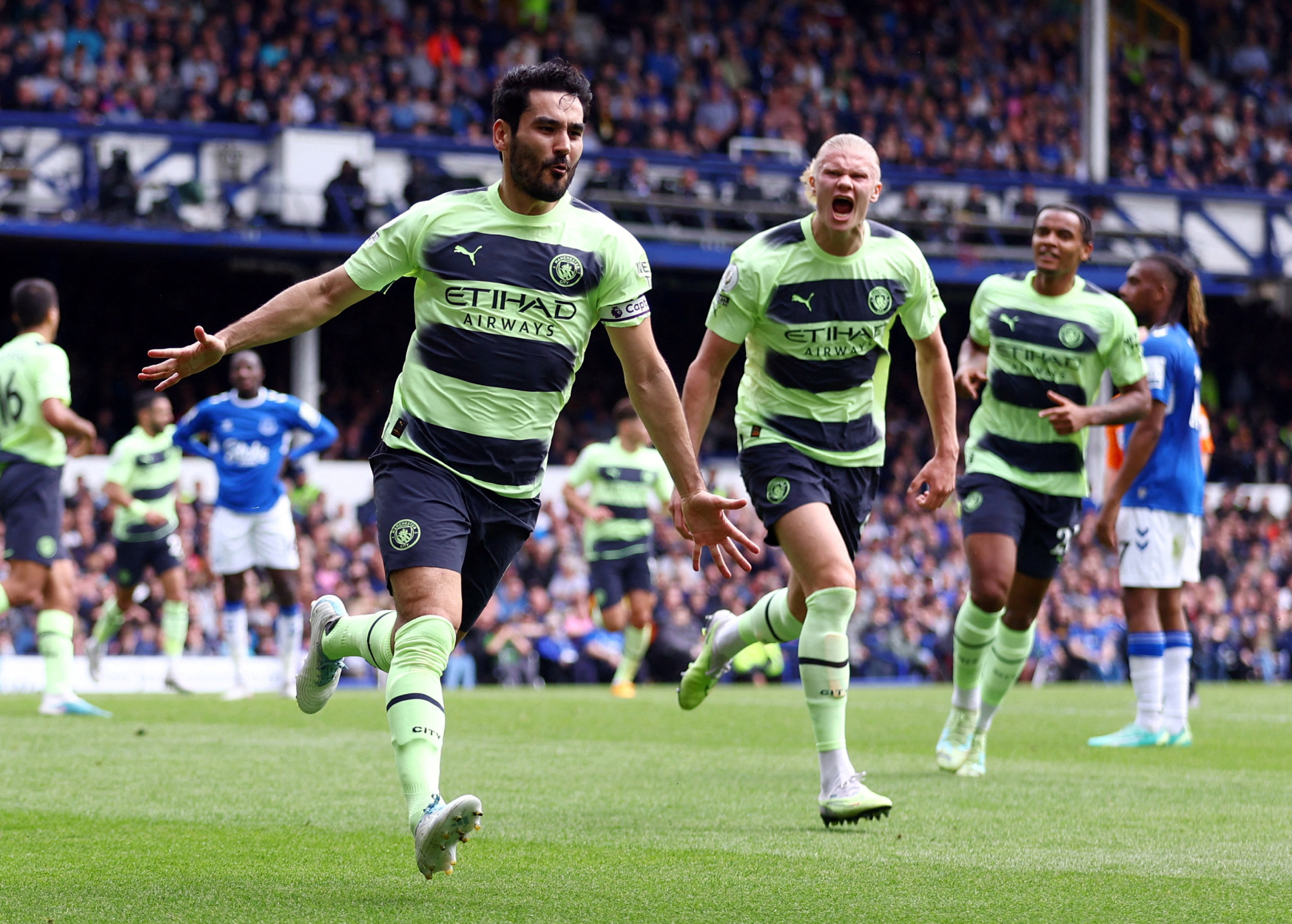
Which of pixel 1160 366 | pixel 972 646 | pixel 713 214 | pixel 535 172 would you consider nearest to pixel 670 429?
pixel 535 172

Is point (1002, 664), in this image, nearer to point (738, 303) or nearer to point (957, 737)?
point (957, 737)

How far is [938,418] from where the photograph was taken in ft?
23.5

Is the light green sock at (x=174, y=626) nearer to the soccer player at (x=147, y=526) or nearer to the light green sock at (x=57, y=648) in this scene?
the soccer player at (x=147, y=526)

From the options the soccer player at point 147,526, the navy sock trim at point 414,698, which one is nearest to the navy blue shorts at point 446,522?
the navy sock trim at point 414,698

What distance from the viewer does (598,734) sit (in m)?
10.7

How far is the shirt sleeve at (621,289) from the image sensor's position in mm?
5355

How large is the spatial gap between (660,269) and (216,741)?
18.9 metres

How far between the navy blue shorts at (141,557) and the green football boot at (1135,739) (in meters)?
8.76

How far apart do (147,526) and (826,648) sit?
33.2 ft

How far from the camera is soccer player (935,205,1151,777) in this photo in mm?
8352

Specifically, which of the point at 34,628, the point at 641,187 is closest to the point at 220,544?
the point at 34,628

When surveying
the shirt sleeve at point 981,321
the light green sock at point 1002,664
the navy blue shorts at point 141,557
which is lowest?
the navy blue shorts at point 141,557

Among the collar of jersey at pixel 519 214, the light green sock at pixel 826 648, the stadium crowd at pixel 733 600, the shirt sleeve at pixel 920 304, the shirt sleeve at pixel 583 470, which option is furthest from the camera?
the stadium crowd at pixel 733 600

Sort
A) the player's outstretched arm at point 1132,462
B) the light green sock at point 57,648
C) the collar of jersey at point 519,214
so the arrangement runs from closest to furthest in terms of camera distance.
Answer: the collar of jersey at point 519,214
the player's outstretched arm at point 1132,462
the light green sock at point 57,648
